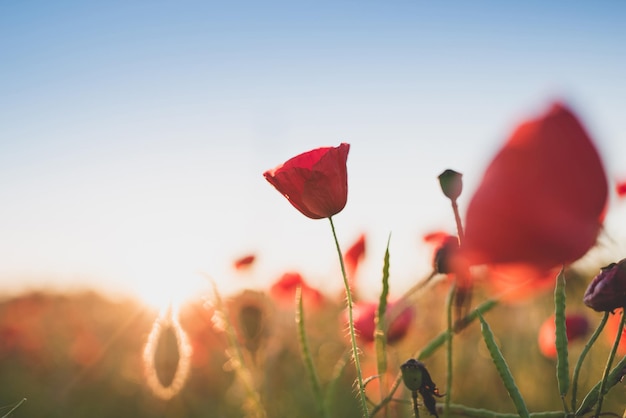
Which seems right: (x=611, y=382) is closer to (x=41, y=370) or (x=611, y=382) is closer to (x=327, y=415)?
(x=327, y=415)

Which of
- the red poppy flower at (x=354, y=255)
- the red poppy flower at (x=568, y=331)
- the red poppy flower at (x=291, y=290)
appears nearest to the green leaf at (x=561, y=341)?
the red poppy flower at (x=568, y=331)

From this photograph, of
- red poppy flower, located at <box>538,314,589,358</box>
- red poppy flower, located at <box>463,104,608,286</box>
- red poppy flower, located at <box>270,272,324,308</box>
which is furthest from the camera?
red poppy flower, located at <box>270,272,324,308</box>

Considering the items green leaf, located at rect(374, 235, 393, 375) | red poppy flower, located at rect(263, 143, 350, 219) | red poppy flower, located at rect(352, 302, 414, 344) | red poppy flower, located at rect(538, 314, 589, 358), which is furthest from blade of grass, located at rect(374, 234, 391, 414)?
red poppy flower, located at rect(538, 314, 589, 358)

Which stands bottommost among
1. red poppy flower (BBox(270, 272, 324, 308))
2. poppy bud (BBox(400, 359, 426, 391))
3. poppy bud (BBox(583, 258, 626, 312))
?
red poppy flower (BBox(270, 272, 324, 308))

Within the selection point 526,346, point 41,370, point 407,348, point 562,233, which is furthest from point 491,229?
point 41,370

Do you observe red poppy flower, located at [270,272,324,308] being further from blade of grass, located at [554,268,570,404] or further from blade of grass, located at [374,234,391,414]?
blade of grass, located at [554,268,570,404]

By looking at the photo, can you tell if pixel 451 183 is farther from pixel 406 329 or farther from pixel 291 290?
pixel 291 290
